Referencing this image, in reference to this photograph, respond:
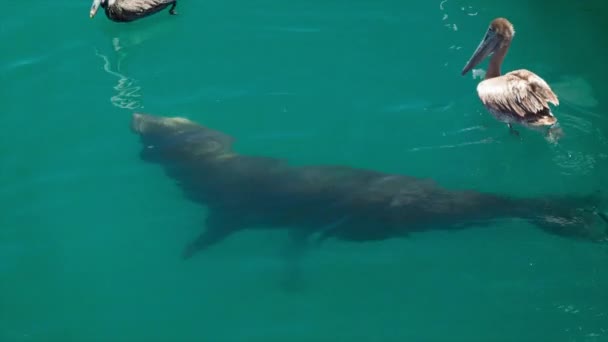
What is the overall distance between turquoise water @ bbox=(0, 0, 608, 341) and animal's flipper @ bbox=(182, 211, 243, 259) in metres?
0.09

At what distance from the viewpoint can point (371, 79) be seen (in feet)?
30.5

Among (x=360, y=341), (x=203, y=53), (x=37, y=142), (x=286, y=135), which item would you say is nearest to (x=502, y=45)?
(x=286, y=135)

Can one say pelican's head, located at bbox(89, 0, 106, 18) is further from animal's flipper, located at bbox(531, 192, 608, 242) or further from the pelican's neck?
animal's flipper, located at bbox(531, 192, 608, 242)

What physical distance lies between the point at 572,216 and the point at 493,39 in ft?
7.86

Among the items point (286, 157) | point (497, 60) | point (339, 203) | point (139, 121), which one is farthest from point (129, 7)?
point (497, 60)

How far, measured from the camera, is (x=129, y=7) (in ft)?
34.1

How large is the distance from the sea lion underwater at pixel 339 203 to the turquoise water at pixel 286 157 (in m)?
0.13

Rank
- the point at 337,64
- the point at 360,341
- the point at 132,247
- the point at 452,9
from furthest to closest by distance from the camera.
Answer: the point at 452,9 → the point at 337,64 → the point at 132,247 → the point at 360,341

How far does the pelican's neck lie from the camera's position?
9.13 meters

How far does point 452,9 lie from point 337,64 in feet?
5.89

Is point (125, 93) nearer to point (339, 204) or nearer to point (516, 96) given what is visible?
point (339, 204)

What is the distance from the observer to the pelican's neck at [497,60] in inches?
360

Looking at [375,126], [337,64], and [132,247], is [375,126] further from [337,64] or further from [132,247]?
[132,247]

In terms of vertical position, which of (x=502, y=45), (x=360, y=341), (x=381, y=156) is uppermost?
(x=502, y=45)
